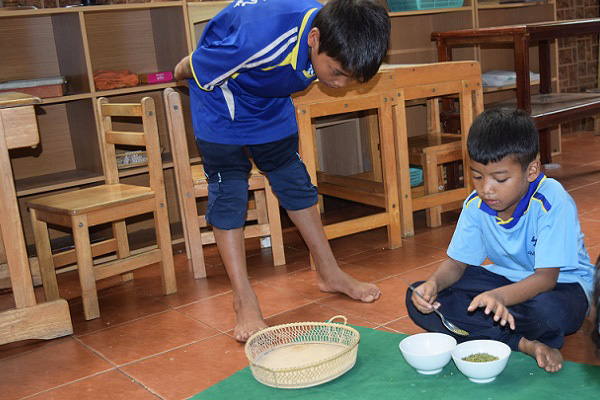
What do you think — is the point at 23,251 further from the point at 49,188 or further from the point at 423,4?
the point at 423,4

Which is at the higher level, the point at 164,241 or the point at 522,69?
the point at 522,69

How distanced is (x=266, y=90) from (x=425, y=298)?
0.75 m

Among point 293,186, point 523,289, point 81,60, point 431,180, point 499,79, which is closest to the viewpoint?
point 523,289

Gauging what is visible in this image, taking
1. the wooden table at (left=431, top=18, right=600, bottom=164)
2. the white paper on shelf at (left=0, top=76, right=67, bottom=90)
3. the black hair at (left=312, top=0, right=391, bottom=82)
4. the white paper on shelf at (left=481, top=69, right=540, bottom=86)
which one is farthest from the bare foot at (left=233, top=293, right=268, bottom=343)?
the white paper on shelf at (left=481, top=69, right=540, bottom=86)

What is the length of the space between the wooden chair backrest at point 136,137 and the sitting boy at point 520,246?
46.4 inches

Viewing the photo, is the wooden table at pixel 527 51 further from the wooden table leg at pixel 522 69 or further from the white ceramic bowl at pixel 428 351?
the white ceramic bowl at pixel 428 351

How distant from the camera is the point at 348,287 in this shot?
7.48ft

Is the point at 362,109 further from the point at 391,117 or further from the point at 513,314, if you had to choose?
the point at 513,314

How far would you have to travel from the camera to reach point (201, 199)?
3525 millimetres

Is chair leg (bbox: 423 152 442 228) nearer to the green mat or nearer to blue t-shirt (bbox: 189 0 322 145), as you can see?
blue t-shirt (bbox: 189 0 322 145)

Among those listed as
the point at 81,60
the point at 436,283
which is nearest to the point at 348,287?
the point at 436,283

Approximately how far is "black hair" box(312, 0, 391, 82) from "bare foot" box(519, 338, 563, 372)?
2.54 feet

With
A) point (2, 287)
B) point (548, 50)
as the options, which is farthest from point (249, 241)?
point (548, 50)

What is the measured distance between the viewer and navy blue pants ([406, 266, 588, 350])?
5.26 feet
